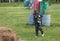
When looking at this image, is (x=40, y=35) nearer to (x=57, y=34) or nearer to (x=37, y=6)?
(x=57, y=34)

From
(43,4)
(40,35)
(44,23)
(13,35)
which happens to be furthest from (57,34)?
(13,35)

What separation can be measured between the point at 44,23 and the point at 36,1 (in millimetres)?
1425

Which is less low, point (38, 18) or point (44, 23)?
point (38, 18)

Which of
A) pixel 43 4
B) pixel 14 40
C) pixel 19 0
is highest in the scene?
pixel 14 40

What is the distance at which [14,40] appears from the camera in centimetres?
298

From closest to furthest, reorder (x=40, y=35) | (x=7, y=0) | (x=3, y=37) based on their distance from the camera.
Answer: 1. (x=3, y=37)
2. (x=40, y=35)
3. (x=7, y=0)

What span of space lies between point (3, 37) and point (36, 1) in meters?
13.0

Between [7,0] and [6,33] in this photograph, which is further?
[7,0]

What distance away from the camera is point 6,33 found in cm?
294

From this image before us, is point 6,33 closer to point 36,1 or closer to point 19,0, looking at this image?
point 36,1

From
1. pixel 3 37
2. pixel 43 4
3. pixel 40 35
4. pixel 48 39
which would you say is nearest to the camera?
pixel 3 37

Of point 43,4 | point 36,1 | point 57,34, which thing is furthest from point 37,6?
point 57,34

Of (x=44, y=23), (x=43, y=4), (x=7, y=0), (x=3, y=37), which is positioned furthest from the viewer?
(x=7, y=0)

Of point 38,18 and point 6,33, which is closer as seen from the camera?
point 6,33
